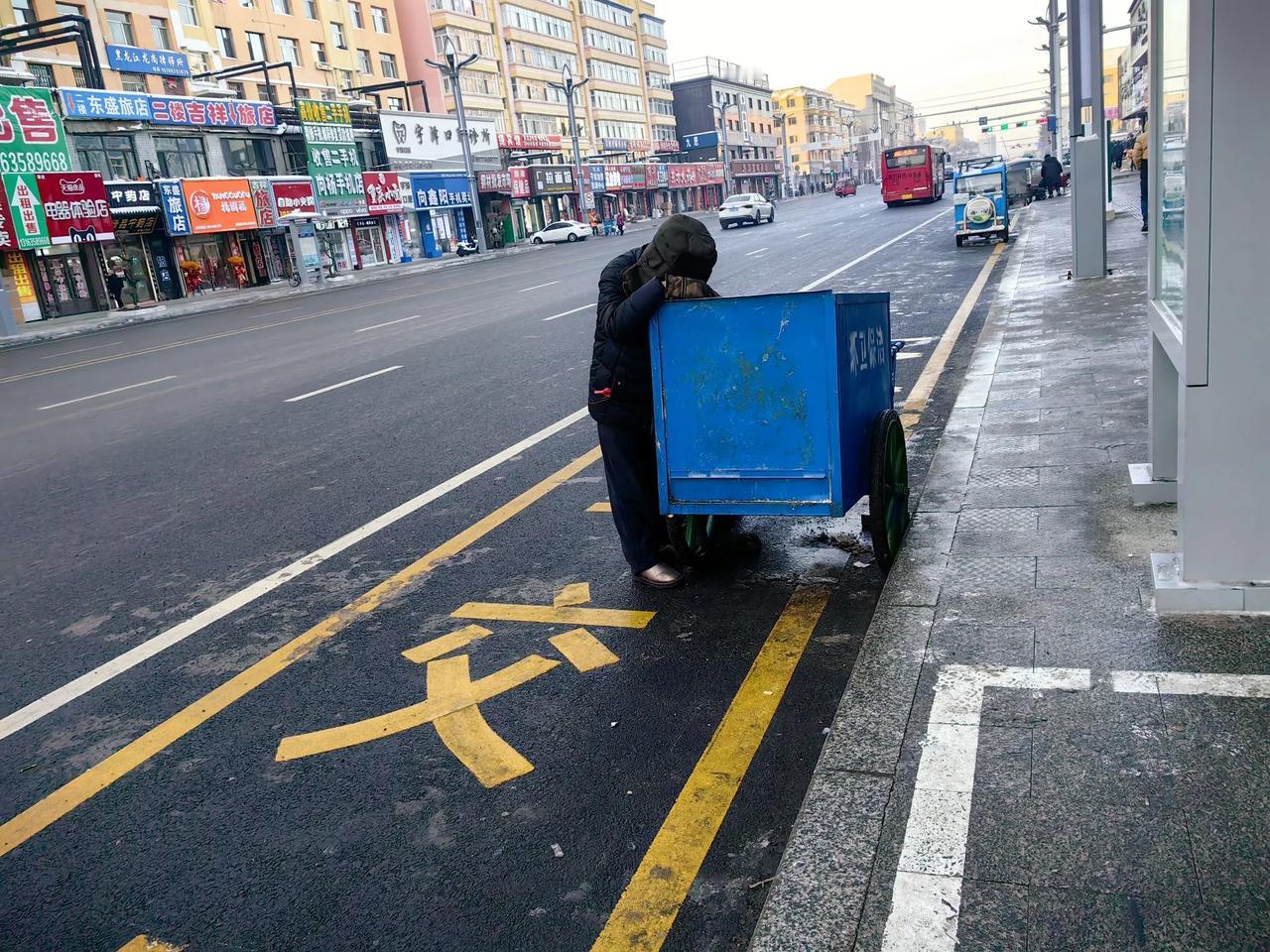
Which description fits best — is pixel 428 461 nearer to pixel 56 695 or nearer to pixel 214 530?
pixel 214 530

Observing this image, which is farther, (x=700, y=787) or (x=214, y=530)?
(x=214, y=530)

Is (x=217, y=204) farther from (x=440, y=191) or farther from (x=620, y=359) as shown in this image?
(x=620, y=359)

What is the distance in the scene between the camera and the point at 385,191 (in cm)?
4741

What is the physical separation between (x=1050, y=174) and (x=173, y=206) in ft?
100

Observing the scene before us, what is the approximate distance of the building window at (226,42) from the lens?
4566 cm

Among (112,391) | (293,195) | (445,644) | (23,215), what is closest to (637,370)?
(445,644)

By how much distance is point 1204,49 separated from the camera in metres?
3.08

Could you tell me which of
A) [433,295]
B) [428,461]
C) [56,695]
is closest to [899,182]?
[433,295]

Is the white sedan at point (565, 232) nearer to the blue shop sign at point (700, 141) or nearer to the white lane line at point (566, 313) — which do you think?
the white lane line at point (566, 313)

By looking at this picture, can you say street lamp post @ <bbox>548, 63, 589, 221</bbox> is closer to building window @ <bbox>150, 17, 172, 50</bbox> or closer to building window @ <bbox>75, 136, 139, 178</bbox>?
building window @ <bbox>150, 17, 172, 50</bbox>

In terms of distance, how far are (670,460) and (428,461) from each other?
10.9ft

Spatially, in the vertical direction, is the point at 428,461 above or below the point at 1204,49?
below

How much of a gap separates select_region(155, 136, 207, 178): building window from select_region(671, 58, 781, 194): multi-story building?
6770 cm

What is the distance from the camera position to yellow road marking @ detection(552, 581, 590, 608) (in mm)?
4492
